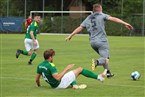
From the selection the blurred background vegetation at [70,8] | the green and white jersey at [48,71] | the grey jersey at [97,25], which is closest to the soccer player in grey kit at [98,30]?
the grey jersey at [97,25]

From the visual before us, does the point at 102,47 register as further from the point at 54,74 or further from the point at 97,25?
the point at 54,74

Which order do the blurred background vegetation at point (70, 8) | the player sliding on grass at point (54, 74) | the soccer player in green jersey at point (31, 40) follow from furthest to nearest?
the blurred background vegetation at point (70, 8)
the soccer player in green jersey at point (31, 40)
the player sliding on grass at point (54, 74)

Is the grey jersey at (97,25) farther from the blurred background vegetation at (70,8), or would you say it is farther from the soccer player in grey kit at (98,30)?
the blurred background vegetation at (70,8)

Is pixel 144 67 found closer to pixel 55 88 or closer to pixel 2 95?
pixel 55 88

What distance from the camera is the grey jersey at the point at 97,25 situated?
13859 mm

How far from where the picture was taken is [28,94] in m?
11.1

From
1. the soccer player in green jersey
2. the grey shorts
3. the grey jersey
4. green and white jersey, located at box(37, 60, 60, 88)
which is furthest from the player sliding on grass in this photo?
the soccer player in green jersey

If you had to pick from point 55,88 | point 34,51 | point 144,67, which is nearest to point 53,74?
point 55,88

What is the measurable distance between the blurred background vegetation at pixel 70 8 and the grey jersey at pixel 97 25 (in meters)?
43.0

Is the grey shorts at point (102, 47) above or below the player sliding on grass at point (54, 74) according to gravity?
above

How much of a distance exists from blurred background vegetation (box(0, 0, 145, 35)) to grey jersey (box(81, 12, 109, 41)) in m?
43.0

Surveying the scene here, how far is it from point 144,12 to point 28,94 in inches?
1960

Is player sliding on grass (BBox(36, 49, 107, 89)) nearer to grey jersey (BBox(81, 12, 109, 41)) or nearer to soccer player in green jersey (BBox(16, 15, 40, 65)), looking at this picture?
grey jersey (BBox(81, 12, 109, 41))

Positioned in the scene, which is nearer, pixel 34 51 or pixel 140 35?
pixel 34 51
